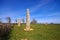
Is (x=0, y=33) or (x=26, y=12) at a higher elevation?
(x=26, y=12)

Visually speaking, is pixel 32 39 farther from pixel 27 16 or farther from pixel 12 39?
pixel 27 16

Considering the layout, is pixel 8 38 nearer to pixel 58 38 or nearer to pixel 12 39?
pixel 12 39

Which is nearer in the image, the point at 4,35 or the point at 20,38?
the point at 20,38

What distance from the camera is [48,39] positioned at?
27.7ft

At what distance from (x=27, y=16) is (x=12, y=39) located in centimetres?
328

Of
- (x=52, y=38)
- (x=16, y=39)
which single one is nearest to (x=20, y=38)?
(x=16, y=39)

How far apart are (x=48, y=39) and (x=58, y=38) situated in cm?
77

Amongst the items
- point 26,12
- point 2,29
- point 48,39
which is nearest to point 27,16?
point 26,12

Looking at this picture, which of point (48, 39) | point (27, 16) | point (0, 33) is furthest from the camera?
point (27, 16)

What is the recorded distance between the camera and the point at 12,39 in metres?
→ 8.68

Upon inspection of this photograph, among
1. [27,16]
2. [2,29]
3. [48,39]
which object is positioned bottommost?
[48,39]

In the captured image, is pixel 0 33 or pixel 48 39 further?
pixel 0 33

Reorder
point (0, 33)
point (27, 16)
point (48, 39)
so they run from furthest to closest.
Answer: point (27, 16) < point (0, 33) < point (48, 39)

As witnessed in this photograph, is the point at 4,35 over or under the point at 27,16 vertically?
under
